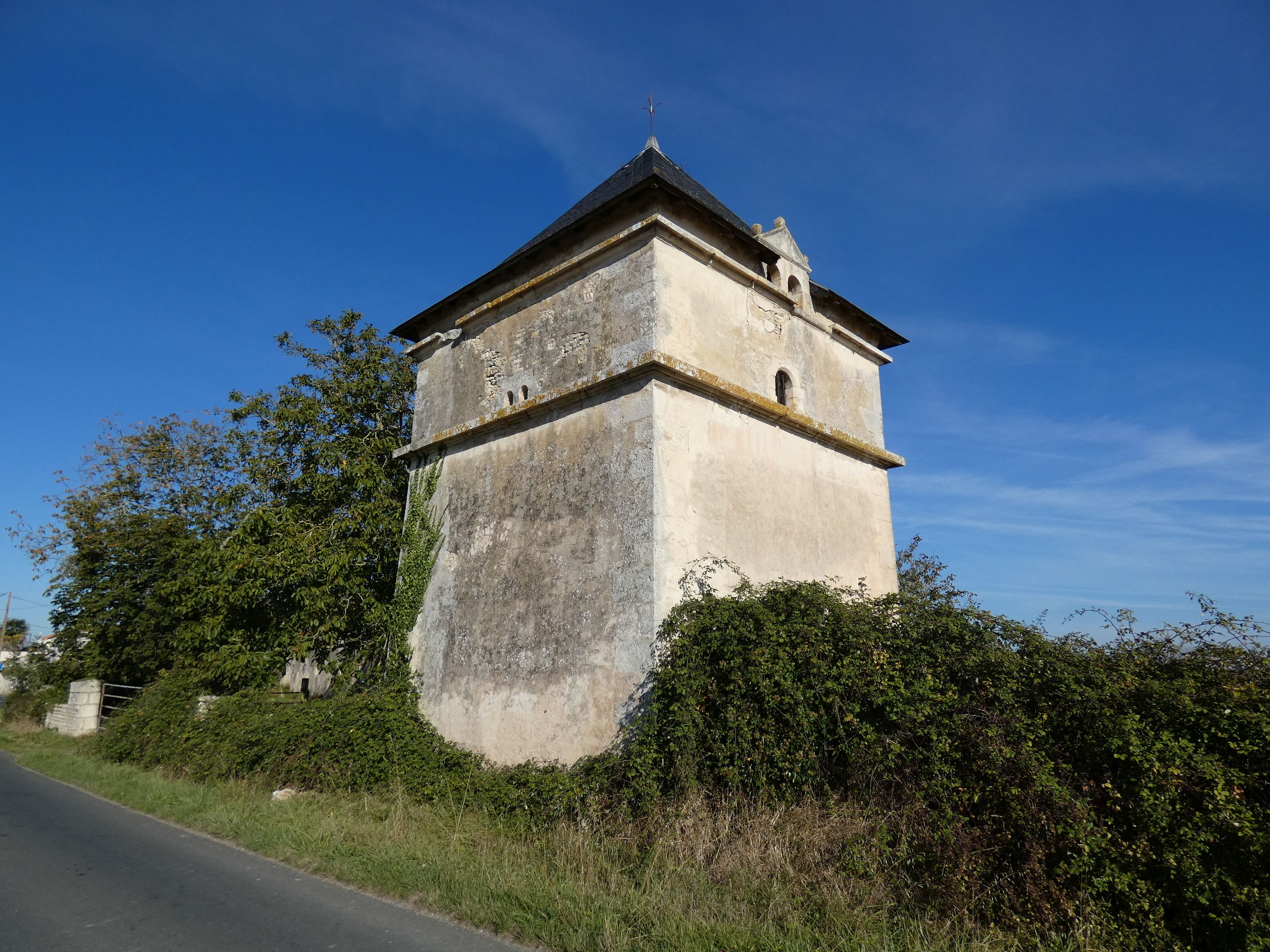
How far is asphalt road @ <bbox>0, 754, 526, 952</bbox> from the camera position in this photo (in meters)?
4.60

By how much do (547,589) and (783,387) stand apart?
498cm

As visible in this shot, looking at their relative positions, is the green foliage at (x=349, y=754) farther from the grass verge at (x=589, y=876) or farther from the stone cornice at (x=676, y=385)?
the stone cornice at (x=676, y=385)

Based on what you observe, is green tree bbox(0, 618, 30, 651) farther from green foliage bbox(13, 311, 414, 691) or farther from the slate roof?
the slate roof

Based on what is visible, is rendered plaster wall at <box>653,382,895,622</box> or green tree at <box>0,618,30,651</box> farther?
green tree at <box>0,618,30,651</box>

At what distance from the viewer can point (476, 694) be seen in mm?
9539

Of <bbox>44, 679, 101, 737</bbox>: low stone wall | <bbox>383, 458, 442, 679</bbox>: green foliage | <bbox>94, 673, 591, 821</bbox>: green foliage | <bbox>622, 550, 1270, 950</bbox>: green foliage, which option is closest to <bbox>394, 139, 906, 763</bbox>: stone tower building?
<bbox>383, 458, 442, 679</bbox>: green foliage

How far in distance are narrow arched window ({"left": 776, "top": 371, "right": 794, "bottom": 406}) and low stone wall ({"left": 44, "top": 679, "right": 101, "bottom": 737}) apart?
19428 millimetres

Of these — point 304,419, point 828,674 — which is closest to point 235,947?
point 828,674

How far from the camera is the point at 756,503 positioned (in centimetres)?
939

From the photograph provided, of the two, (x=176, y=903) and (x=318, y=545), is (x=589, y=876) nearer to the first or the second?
(x=176, y=903)

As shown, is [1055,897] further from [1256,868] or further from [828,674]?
[828,674]

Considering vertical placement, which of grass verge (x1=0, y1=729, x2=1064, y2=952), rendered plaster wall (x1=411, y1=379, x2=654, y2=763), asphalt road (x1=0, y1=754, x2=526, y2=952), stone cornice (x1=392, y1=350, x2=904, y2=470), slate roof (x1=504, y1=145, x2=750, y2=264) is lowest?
asphalt road (x1=0, y1=754, x2=526, y2=952)

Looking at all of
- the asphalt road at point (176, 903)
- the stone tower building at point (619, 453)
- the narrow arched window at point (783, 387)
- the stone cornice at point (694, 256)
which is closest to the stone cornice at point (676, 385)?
the stone tower building at point (619, 453)

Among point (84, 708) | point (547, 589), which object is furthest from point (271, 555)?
point (84, 708)
